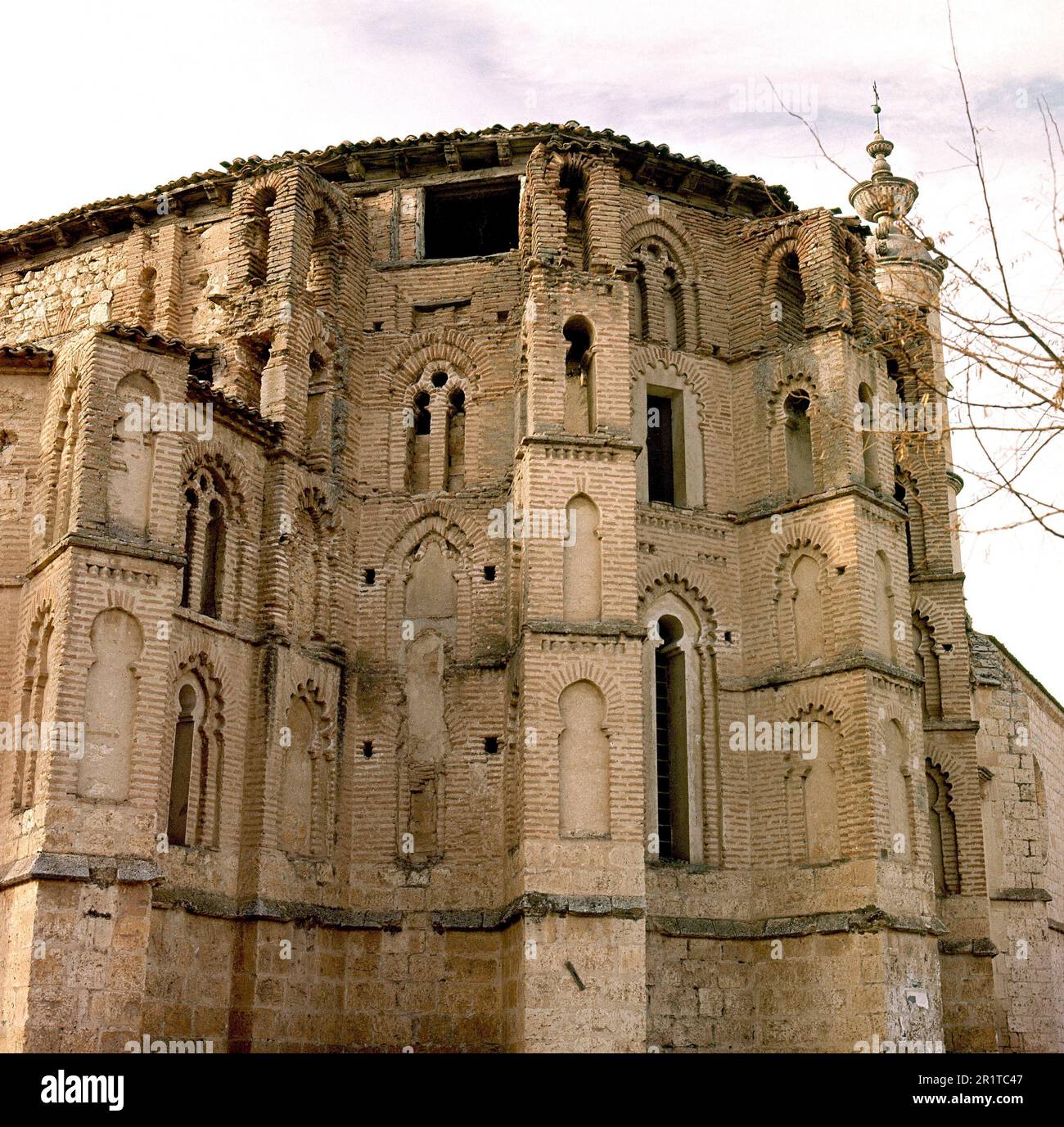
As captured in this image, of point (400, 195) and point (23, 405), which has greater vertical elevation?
point (400, 195)

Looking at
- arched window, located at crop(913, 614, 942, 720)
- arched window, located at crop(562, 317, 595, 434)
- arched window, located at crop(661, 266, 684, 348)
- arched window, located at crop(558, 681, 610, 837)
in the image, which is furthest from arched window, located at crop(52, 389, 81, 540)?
arched window, located at crop(913, 614, 942, 720)

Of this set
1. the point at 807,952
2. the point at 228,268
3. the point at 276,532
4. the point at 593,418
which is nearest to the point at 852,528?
the point at 593,418

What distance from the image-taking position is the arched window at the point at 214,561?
17.9m

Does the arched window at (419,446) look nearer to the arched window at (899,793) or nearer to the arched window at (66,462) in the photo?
the arched window at (66,462)

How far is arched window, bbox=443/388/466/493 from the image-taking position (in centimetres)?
2042

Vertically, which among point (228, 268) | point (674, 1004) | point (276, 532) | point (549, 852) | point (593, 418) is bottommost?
point (674, 1004)

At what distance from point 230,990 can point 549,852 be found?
381cm

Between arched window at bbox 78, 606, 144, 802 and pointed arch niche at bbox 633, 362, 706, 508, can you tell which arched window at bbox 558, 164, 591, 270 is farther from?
arched window at bbox 78, 606, 144, 802

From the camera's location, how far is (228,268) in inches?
821

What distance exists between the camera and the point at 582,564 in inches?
717

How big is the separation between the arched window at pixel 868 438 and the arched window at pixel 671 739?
3.25m

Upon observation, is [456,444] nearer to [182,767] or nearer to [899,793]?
[182,767]

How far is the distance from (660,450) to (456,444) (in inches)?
112

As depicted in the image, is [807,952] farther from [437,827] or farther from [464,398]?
[464,398]
